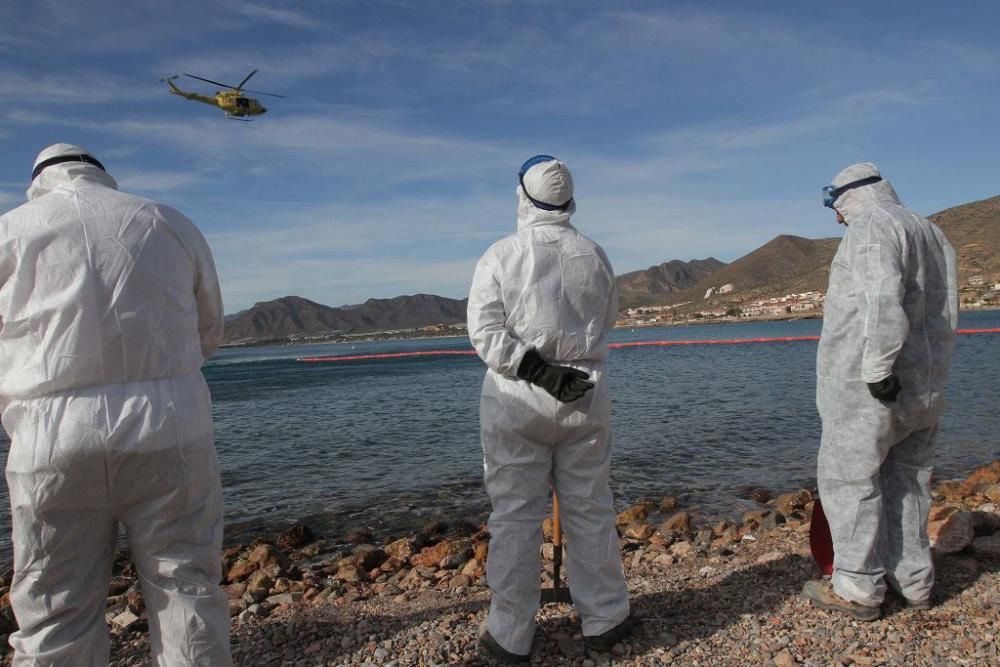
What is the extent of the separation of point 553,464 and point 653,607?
126cm

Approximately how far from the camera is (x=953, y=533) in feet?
15.3

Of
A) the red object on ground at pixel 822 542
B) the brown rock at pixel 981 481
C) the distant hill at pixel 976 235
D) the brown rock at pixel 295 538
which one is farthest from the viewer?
the distant hill at pixel 976 235

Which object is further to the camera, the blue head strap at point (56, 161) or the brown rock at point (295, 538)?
the brown rock at point (295, 538)

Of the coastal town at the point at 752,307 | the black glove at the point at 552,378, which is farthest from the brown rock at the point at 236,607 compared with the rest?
the coastal town at the point at 752,307

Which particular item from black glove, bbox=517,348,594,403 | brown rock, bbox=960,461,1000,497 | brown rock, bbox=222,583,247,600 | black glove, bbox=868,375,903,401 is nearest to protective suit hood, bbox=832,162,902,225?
black glove, bbox=868,375,903,401

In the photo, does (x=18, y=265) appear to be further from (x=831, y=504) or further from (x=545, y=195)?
(x=831, y=504)

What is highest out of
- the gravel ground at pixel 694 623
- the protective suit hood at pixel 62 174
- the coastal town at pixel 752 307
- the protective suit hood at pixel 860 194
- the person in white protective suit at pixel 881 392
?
the protective suit hood at pixel 62 174

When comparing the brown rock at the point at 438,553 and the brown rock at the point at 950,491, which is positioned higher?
the brown rock at the point at 438,553

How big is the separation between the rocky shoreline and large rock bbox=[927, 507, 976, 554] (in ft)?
0.03

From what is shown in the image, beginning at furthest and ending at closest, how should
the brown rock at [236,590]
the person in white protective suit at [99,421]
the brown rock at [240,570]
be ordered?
1. the brown rock at [240,570]
2. the brown rock at [236,590]
3. the person in white protective suit at [99,421]

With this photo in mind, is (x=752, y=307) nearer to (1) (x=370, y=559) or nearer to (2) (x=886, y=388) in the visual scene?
(1) (x=370, y=559)

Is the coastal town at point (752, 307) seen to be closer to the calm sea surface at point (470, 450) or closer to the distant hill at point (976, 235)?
the distant hill at point (976, 235)

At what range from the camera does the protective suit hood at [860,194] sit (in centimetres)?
386

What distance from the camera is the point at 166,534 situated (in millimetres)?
2604
